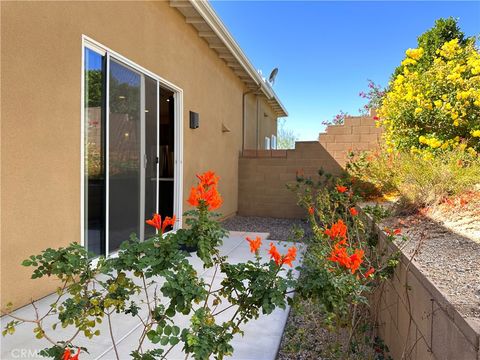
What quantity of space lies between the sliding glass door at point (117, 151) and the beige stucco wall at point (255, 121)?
545 centimetres

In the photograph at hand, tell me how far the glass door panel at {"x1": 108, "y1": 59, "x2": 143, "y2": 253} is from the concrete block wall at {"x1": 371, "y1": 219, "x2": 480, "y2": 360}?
280 cm

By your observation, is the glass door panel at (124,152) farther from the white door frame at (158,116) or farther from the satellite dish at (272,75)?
the satellite dish at (272,75)

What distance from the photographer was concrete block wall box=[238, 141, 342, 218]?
7.85 m

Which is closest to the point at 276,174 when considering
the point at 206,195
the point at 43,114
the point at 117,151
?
the point at 117,151

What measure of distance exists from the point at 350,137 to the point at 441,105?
9.31ft

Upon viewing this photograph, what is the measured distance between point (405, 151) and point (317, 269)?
444cm

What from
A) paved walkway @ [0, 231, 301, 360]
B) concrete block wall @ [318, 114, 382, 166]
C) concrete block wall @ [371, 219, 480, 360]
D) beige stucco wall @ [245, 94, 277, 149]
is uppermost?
beige stucco wall @ [245, 94, 277, 149]

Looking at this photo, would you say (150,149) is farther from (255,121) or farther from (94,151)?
(255,121)

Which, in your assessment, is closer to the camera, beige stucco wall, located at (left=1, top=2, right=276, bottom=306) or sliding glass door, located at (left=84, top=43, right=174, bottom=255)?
beige stucco wall, located at (left=1, top=2, right=276, bottom=306)

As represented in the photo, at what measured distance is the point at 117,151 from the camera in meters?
3.84

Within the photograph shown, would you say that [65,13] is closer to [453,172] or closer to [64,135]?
[64,135]

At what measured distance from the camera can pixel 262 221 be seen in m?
7.77

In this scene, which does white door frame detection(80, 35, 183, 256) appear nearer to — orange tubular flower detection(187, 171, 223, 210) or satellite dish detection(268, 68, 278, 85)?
orange tubular flower detection(187, 171, 223, 210)

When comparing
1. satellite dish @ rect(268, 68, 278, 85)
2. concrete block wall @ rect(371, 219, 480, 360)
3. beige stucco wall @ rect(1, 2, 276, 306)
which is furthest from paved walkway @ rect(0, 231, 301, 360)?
satellite dish @ rect(268, 68, 278, 85)
